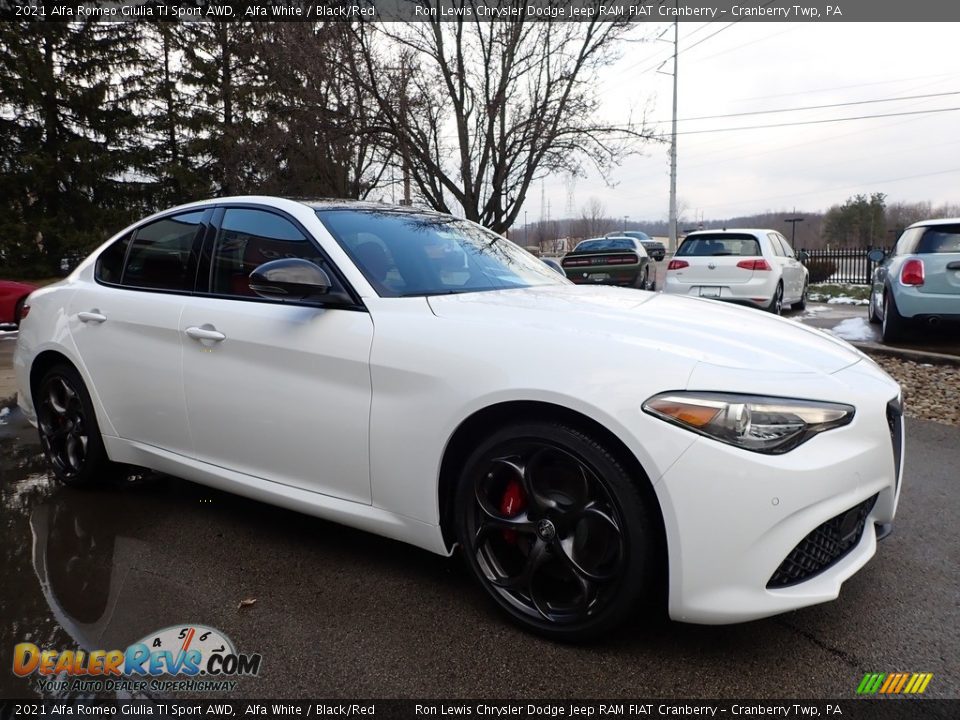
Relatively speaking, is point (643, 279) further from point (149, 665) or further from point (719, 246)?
point (149, 665)

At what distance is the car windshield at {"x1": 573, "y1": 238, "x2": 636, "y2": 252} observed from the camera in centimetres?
1773

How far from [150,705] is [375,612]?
77 cm

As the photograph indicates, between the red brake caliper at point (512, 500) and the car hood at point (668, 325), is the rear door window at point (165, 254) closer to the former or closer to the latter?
the car hood at point (668, 325)

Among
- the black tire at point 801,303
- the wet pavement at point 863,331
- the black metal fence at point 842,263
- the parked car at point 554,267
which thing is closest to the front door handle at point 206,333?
the parked car at point 554,267

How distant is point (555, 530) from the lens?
2.18 metres

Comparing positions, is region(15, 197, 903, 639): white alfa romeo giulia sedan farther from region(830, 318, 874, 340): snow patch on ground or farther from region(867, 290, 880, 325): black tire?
region(867, 290, 880, 325): black tire

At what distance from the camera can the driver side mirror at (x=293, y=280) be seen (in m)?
2.49

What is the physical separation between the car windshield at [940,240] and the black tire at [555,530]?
7.56 meters

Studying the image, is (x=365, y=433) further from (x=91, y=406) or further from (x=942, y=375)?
(x=942, y=375)

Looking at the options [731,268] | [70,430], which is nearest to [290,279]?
[70,430]

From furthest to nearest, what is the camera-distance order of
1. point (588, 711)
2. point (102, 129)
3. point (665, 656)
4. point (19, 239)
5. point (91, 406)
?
point (102, 129)
point (19, 239)
point (91, 406)
point (665, 656)
point (588, 711)

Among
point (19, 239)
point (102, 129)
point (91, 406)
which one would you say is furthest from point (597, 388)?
point (102, 129)

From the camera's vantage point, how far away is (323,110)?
1009 cm

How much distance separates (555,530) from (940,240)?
7767mm
